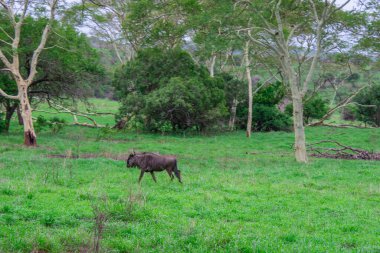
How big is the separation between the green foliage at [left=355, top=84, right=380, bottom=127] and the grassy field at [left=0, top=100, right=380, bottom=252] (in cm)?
2833

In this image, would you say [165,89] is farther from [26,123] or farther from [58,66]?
[26,123]

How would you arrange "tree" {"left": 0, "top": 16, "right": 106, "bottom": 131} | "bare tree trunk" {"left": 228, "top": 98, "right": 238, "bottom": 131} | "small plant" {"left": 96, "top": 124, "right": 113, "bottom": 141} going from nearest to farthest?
"tree" {"left": 0, "top": 16, "right": 106, "bottom": 131}, "small plant" {"left": 96, "top": 124, "right": 113, "bottom": 141}, "bare tree trunk" {"left": 228, "top": 98, "right": 238, "bottom": 131}

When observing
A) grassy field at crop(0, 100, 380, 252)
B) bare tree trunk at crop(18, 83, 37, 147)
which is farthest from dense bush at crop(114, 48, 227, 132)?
grassy field at crop(0, 100, 380, 252)

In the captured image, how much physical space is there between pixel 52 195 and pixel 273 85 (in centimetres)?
3333

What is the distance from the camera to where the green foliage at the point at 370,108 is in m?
47.1

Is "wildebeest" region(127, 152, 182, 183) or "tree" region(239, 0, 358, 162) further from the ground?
"tree" region(239, 0, 358, 162)

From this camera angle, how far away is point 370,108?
49.1 metres

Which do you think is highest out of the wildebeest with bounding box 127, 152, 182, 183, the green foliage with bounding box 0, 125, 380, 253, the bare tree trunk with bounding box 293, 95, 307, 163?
the bare tree trunk with bounding box 293, 95, 307, 163

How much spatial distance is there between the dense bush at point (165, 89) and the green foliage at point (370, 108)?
681 inches

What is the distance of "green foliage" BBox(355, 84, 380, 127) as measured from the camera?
47.1 metres

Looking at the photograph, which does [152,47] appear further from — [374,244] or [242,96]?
[374,244]

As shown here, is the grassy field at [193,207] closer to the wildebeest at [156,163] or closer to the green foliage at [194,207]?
the green foliage at [194,207]

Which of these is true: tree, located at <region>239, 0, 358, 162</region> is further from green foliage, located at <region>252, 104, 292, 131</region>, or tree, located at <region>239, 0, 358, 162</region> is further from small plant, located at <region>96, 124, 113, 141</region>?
green foliage, located at <region>252, 104, 292, 131</region>

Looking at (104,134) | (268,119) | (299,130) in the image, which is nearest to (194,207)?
(299,130)
